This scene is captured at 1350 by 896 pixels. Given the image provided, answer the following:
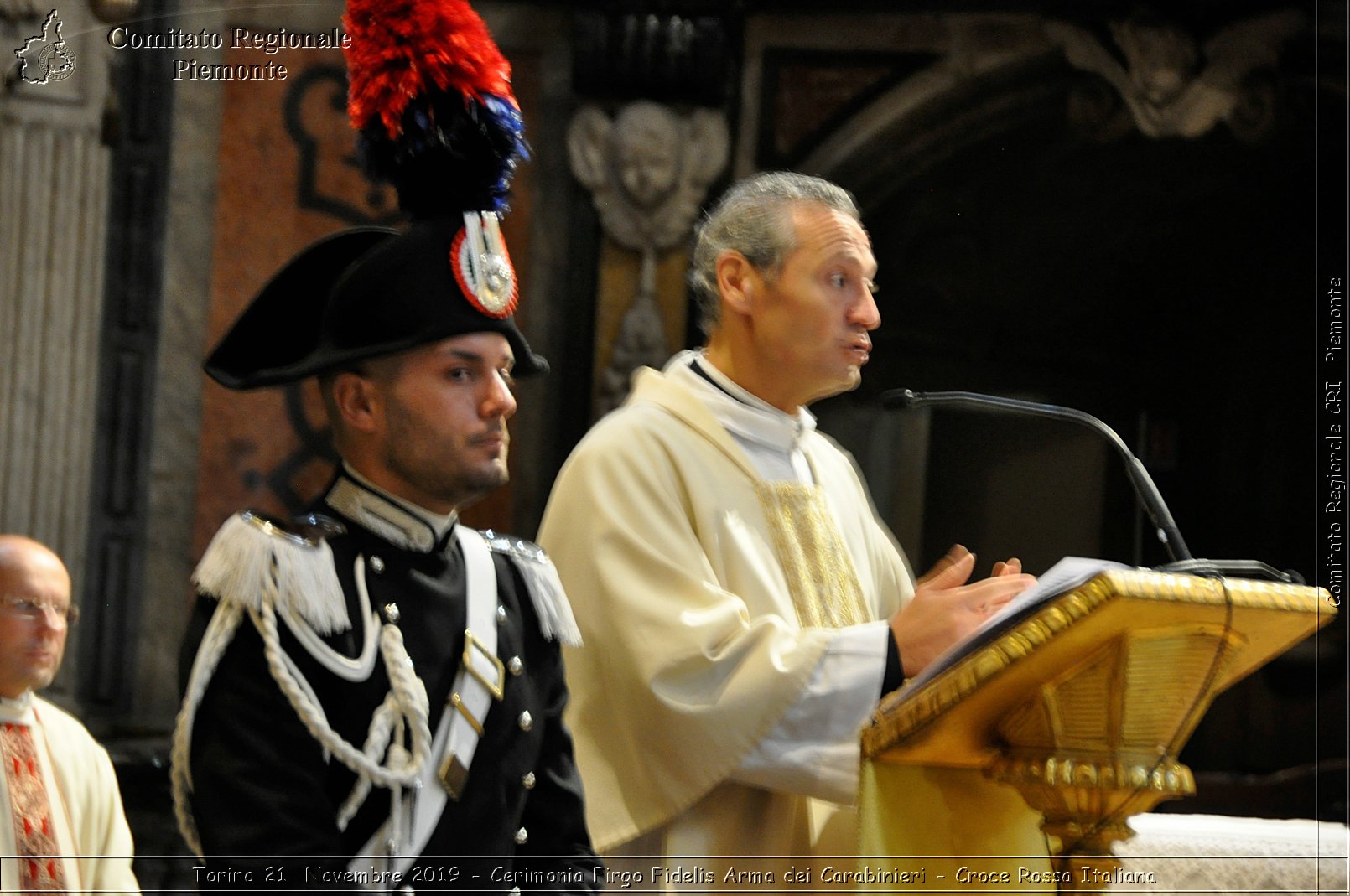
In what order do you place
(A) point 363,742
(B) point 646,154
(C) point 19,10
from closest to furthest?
(A) point 363,742
(C) point 19,10
(B) point 646,154

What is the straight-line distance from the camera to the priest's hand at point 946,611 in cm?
280

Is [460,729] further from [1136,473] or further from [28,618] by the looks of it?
[28,618]

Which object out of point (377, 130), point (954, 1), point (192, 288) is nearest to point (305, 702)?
point (377, 130)

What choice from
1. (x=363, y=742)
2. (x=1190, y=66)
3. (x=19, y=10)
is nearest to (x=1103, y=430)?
(x=363, y=742)

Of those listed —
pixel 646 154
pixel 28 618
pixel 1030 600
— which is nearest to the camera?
pixel 1030 600

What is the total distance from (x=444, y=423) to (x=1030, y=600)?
895mm

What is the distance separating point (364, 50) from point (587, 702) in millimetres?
1301

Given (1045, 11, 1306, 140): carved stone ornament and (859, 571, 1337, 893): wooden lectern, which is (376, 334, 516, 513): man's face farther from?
Answer: (1045, 11, 1306, 140): carved stone ornament

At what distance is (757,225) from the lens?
3348mm

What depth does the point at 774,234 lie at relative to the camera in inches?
130

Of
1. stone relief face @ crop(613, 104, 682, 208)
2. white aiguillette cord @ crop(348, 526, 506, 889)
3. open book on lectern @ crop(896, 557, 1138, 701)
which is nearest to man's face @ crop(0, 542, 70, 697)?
white aiguillette cord @ crop(348, 526, 506, 889)

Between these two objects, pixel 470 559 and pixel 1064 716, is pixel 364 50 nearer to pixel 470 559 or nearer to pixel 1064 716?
pixel 470 559

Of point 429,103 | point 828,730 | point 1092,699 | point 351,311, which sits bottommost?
point 828,730

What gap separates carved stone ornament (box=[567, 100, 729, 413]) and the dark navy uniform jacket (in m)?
3.41
